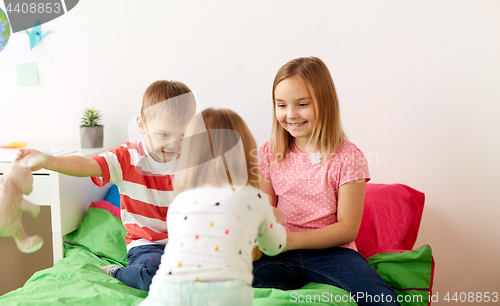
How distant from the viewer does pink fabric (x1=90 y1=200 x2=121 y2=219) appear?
4.05 ft

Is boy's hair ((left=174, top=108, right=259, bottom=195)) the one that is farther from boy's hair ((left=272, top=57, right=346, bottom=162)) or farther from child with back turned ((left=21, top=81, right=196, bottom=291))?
boy's hair ((left=272, top=57, right=346, bottom=162))

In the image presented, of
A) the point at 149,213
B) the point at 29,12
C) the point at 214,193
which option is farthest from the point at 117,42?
the point at 214,193

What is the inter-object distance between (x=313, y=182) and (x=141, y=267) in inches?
16.5

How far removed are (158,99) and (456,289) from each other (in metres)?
1.13

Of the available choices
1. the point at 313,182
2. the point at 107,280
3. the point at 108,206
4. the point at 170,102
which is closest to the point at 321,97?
the point at 313,182

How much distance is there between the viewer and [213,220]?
0.55m

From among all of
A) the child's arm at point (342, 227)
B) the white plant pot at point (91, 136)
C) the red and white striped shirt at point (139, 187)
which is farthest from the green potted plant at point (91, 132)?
the child's arm at point (342, 227)

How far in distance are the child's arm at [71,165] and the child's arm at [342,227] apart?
42 cm

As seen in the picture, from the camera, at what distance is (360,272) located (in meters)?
0.83

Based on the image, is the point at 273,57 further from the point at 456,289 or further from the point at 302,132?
the point at 456,289

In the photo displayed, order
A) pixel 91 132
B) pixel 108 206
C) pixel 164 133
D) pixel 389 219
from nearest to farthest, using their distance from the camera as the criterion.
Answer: pixel 164 133, pixel 389 219, pixel 108 206, pixel 91 132

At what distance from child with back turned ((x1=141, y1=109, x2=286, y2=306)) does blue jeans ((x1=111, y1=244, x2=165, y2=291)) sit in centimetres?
29

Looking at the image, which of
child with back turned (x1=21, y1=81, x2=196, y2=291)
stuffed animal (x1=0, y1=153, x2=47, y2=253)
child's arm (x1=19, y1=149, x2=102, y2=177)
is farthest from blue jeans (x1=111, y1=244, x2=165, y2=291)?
stuffed animal (x1=0, y1=153, x2=47, y2=253)

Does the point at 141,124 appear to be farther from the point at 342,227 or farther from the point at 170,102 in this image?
the point at 342,227
